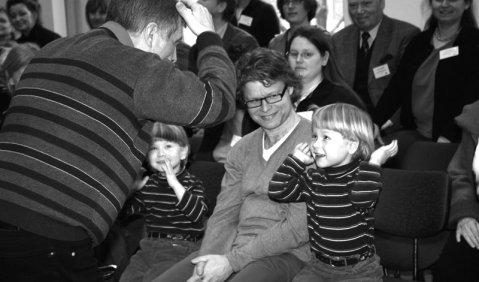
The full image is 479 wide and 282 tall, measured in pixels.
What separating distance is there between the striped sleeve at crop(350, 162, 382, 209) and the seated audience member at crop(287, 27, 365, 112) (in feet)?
3.01

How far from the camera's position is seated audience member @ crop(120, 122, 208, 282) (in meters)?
3.16

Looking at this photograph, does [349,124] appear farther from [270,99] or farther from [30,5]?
[30,5]

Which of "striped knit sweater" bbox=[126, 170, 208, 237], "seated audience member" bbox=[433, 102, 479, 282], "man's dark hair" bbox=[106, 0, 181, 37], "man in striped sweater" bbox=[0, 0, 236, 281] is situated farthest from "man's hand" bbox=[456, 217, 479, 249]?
"man's dark hair" bbox=[106, 0, 181, 37]

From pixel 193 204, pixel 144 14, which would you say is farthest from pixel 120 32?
pixel 193 204

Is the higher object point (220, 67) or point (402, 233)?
point (220, 67)

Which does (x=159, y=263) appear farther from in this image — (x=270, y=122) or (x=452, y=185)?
(x=452, y=185)

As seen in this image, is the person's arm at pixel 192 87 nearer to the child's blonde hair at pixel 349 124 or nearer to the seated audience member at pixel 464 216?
the child's blonde hair at pixel 349 124

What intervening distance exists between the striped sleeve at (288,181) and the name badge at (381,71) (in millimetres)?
2169

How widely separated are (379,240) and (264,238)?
35.6 inches

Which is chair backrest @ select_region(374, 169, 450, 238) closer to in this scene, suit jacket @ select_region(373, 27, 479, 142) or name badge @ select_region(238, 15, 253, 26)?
suit jacket @ select_region(373, 27, 479, 142)

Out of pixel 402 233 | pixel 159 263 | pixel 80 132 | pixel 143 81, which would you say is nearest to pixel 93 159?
pixel 80 132

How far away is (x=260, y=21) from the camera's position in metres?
5.65

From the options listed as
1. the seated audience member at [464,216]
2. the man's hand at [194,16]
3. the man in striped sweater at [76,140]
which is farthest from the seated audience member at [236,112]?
the man in striped sweater at [76,140]

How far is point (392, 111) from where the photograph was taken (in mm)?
4469
